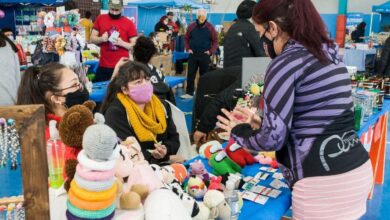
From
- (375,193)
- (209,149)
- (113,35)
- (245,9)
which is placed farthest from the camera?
(113,35)

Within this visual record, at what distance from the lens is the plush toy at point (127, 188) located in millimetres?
1112

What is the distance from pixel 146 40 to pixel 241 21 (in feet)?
Answer: 3.99

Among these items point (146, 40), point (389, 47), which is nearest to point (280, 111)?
point (146, 40)

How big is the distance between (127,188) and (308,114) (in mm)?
674

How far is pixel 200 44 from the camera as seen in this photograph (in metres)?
7.63

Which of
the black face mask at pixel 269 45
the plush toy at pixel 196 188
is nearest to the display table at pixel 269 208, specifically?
the plush toy at pixel 196 188

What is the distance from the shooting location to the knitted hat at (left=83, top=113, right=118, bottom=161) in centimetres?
92

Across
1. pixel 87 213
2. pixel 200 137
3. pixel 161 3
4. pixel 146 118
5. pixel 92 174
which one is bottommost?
pixel 200 137

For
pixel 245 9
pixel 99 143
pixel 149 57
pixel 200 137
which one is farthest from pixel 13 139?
pixel 245 9

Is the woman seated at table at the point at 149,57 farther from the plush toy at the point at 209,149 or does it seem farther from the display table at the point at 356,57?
the display table at the point at 356,57

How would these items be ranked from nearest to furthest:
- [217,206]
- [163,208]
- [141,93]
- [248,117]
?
[163,208]
[217,206]
[248,117]
[141,93]

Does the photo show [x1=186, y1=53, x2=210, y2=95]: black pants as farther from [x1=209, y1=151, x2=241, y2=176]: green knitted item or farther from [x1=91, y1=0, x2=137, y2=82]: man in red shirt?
[x1=209, y1=151, x2=241, y2=176]: green knitted item

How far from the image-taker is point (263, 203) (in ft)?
5.25

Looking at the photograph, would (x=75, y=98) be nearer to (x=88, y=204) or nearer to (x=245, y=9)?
(x=88, y=204)
